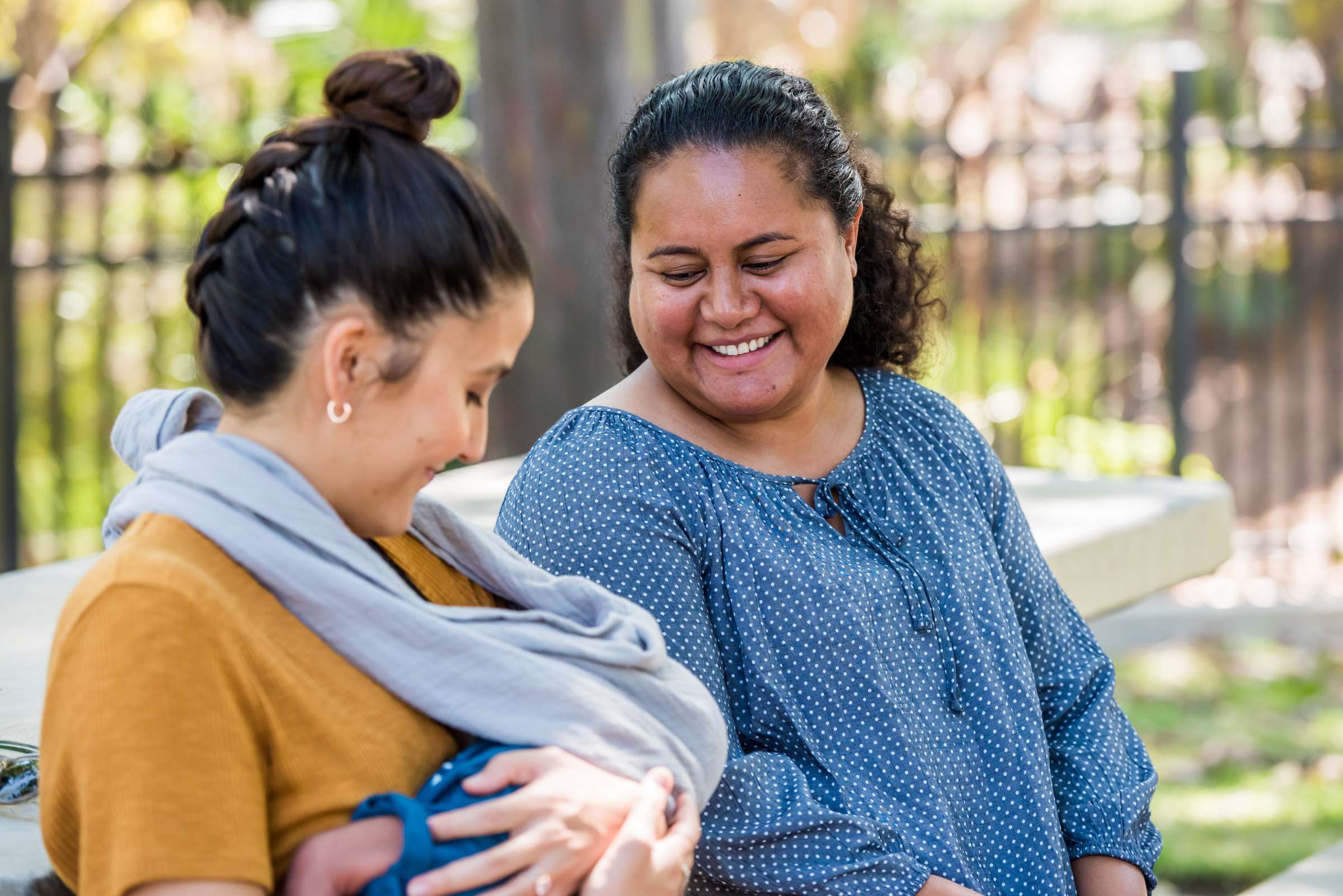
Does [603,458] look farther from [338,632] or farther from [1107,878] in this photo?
[1107,878]

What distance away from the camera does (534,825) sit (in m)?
1.47

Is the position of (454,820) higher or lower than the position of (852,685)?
→ higher

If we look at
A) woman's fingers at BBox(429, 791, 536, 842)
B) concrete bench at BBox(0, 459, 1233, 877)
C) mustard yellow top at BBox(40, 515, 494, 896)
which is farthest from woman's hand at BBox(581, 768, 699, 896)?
concrete bench at BBox(0, 459, 1233, 877)

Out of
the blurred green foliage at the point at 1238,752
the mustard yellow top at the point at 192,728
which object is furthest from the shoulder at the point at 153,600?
the blurred green foliage at the point at 1238,752

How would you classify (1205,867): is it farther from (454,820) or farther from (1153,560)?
(454,820)

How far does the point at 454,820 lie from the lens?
4.68 ft

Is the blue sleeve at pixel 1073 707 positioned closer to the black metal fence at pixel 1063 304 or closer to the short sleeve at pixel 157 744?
the short sleeve at pixel 157 744

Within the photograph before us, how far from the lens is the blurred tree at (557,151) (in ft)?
19.7

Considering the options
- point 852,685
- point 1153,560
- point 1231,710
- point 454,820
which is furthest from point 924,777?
point 1231,710

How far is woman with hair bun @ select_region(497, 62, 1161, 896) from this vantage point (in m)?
2.07

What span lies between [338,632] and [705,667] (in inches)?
27.8

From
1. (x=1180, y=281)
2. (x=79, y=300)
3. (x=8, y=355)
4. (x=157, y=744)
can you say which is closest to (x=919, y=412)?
(x=157, y=744)

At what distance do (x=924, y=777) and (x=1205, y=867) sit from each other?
254cm

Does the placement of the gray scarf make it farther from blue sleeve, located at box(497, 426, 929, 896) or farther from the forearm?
the forearm
